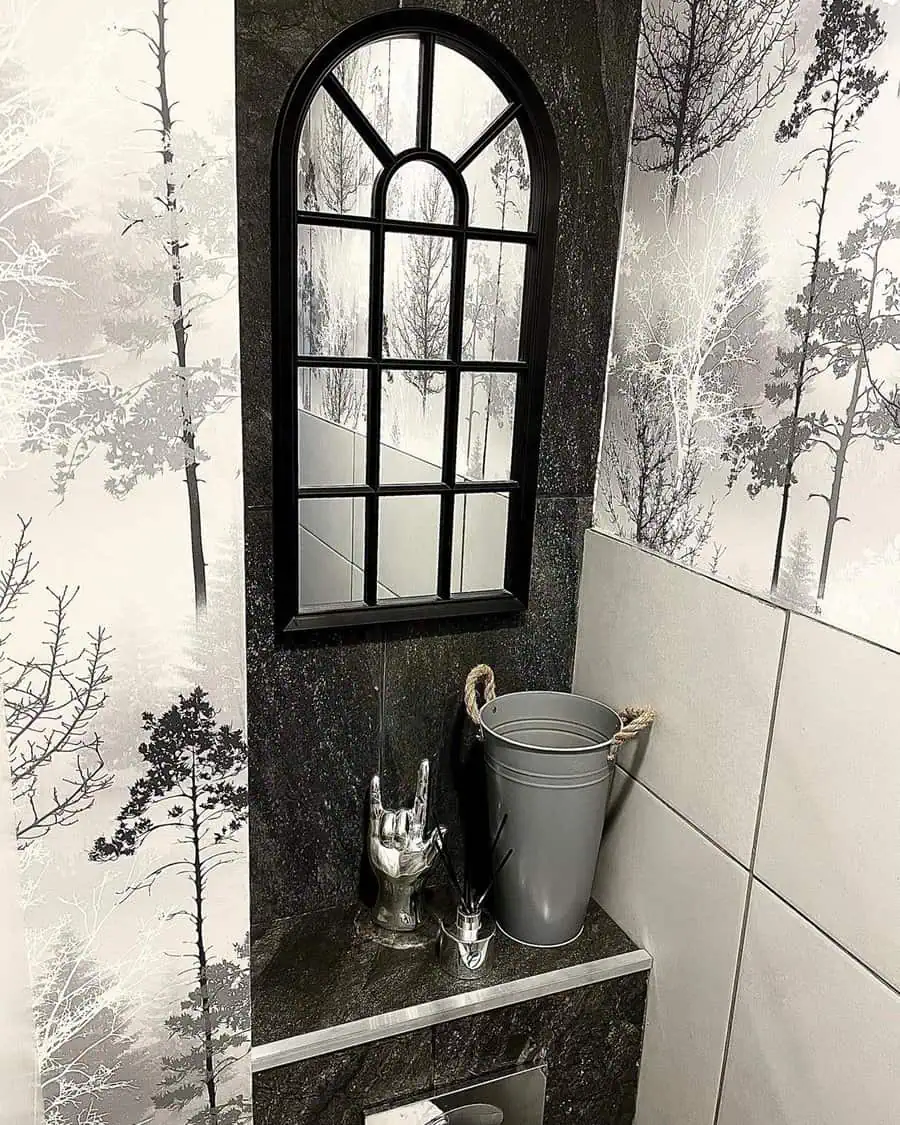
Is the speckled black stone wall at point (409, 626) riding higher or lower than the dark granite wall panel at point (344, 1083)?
higher

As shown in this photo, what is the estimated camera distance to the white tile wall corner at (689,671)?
4.38 ft

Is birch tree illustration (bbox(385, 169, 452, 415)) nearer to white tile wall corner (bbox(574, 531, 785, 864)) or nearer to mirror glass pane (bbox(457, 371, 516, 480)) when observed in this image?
mirror glass pane (bbox(457, 371, 516, 480))

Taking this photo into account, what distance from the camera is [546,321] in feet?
5.20

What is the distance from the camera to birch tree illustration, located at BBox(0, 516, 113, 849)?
0.91 m

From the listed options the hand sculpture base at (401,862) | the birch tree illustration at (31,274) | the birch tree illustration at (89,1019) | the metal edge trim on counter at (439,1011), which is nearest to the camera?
the birch tree illustration at (31,274)

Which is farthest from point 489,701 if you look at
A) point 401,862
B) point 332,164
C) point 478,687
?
point 332,164

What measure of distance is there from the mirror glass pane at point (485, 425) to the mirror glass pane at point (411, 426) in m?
0.05

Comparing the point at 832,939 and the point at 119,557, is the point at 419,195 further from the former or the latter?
the point at 832,939

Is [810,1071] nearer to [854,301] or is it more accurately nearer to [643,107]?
[854,301]

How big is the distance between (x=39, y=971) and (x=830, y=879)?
3.07ft

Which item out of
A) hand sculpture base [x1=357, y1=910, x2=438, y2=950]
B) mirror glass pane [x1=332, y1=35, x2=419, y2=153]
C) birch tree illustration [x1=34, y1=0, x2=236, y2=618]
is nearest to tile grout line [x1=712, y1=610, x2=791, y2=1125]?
hand sculpture base [x1=357, y1=910, x2=438, y2=950]

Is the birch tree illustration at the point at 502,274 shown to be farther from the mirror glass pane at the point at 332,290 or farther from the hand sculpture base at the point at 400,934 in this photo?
the hand sculpture base at the point at 400,934

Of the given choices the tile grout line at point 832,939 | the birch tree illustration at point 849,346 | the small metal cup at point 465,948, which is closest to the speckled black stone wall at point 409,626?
the small metal cup at point 465,948

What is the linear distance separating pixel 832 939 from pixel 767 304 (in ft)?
2.72
